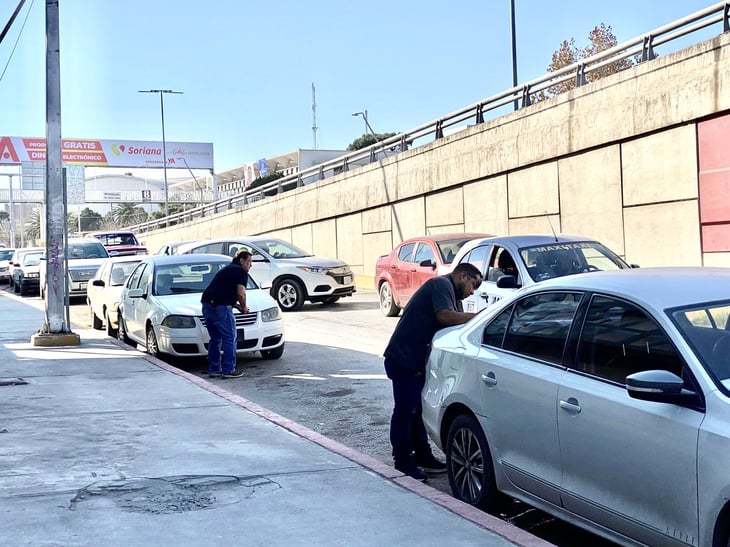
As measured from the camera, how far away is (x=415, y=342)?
6770 millimetres

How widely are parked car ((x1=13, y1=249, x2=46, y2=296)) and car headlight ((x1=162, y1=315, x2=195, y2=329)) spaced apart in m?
18.7

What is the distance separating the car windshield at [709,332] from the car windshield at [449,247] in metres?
12.6

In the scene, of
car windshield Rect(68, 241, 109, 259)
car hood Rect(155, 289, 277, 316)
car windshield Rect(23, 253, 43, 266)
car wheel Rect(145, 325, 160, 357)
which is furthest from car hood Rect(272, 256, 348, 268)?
car windshield Rect(23, 253, 43, 266)

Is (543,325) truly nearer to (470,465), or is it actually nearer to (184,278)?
(470,465)

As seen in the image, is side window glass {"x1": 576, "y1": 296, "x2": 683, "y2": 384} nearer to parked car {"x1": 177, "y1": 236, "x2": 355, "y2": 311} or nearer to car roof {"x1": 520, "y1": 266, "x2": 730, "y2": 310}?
car roof {"x1": 520, "y1": 266, "x2": 730, "y2": 310}

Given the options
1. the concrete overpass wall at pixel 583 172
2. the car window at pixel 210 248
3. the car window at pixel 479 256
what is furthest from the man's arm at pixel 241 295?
the car window at pixel 210 248

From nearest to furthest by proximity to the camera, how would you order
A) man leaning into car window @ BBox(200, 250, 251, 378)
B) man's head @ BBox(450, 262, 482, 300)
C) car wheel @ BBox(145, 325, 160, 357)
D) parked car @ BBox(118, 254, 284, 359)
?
man's head @ BBox(450, 262, 482, 300), man leaning into car window @ BBox(200, 250, 251, 378), parked car @ BBox(118, 254, 284, 359), car wheel @ BBox(145, 325, 160, 357)

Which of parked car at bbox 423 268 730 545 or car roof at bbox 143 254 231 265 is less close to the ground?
car roof at bbox 143 254 231 265

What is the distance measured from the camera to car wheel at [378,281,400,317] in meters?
Result: 19.3

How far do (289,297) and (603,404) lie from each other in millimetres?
17400

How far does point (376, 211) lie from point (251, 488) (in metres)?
24.3

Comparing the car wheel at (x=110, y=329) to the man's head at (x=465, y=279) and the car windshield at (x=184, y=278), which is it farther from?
the man's head at (x=465, y=279)

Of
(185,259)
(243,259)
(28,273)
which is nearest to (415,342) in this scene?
(243,259)

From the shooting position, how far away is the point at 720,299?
4.70 m
